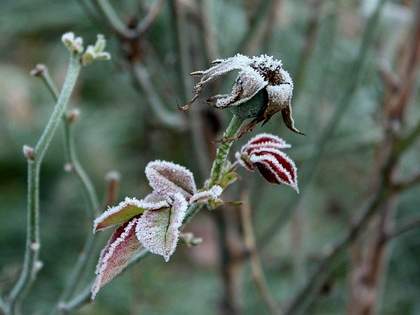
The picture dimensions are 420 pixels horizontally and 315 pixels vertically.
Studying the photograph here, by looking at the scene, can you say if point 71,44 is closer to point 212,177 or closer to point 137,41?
point 212,177

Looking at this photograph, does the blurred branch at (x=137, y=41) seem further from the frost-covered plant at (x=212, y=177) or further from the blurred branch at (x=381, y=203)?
the frost-covered plant at (x=212, y=177)

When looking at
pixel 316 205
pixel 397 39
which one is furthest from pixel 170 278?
pixel 397 39

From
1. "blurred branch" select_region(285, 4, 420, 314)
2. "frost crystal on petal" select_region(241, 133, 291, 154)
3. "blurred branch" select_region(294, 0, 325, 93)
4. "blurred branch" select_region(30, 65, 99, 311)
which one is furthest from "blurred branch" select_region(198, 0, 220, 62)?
"frost crystal on petal" select_region(241, 133, 291, 154)

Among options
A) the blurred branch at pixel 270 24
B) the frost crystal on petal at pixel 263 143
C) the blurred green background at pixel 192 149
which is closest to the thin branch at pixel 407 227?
the blurred green background at pixel 192 149

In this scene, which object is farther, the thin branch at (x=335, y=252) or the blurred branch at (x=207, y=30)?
the blurred branch at (x=207, y=30)

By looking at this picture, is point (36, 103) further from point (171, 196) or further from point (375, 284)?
point (171, 196)

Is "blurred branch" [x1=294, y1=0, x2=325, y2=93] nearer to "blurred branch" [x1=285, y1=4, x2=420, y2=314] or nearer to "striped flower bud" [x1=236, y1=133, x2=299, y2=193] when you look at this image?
"blurred branch" [x1=285, y1=4, x2=420, y2=314]
